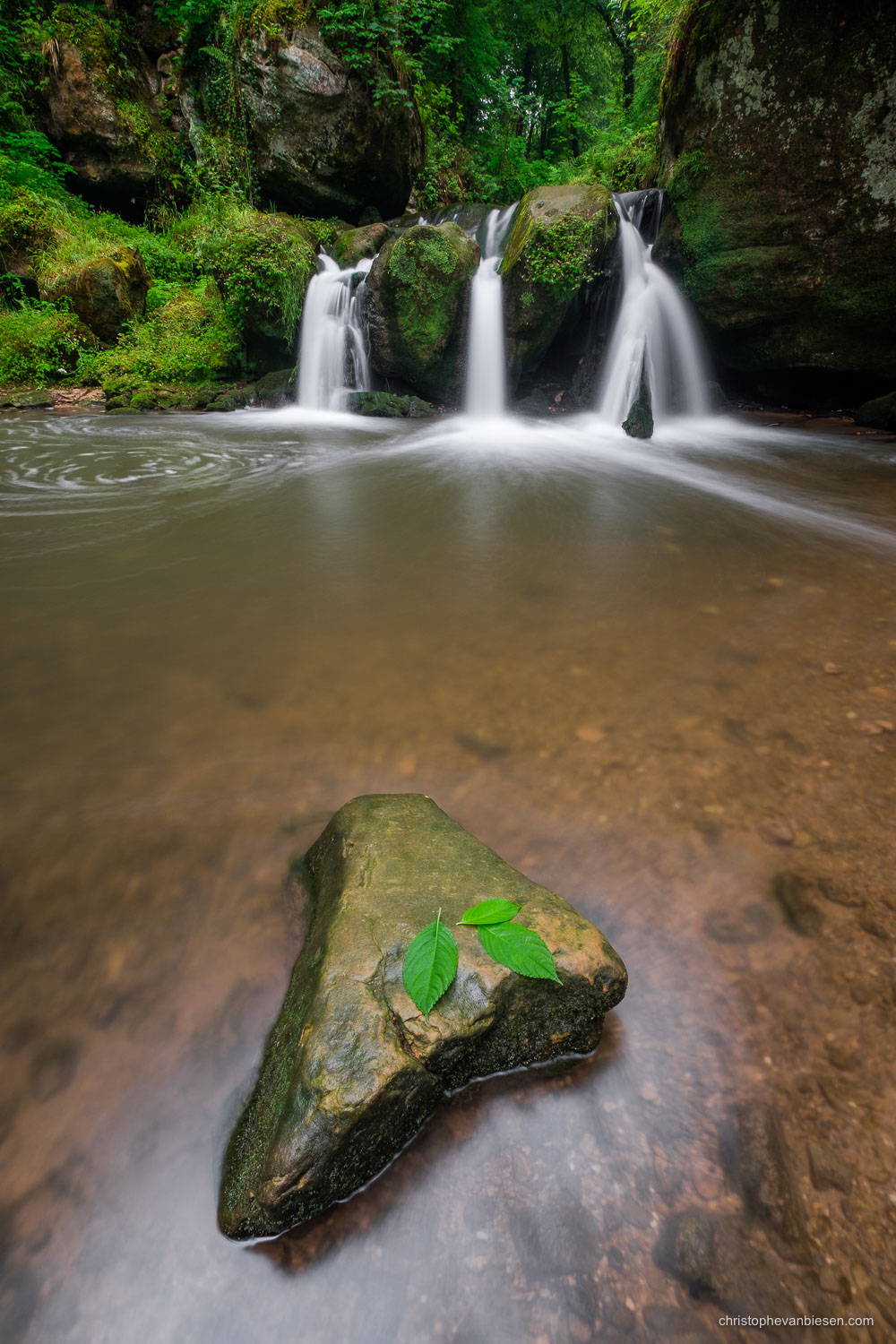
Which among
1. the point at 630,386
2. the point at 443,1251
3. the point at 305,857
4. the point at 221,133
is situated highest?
the point at 221,133

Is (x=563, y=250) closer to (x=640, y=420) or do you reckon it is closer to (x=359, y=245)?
(x=640, y=420)

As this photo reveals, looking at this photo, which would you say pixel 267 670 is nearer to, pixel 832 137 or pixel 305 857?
pixel 305 857

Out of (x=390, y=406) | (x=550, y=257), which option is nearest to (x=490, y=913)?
(x=390, y=406)

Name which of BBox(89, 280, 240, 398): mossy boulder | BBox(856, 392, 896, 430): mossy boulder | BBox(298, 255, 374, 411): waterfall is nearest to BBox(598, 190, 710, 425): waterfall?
BBox(856, 392, 896, 430): mossy boulder

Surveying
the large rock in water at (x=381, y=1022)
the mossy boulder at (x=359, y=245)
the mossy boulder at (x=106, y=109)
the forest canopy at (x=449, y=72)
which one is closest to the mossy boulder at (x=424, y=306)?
the mossy boulder at (x=359, y=245)

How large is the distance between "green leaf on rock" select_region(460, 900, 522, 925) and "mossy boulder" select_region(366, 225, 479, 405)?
9.47m

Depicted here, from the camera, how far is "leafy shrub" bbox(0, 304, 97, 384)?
10.1 m

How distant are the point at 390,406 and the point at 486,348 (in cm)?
173

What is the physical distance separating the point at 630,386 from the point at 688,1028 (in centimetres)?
926

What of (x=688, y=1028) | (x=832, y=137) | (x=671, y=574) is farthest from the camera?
(x=832, y=137)

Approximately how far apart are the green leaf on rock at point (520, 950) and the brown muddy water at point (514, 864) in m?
0.25

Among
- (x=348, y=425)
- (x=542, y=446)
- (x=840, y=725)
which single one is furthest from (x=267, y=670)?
(x=348, y=425)

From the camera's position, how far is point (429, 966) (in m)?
1.18

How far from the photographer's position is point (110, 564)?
3648 millimetres
